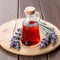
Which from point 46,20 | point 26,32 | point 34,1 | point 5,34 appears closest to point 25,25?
point 26,32

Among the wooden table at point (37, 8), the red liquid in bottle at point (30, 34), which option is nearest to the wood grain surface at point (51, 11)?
the wooden table at point (37, 8)

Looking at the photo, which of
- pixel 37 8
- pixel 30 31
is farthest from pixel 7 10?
pixel 30 31

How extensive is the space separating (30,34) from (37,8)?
16.1 inches

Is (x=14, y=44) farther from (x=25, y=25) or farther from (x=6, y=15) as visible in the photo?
(x=6, y=15)

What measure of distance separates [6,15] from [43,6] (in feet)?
0.87

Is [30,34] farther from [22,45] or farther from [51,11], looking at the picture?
[51,11]

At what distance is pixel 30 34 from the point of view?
2.68 feet

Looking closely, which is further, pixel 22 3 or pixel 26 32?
pixel 22 3

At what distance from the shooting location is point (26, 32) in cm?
82

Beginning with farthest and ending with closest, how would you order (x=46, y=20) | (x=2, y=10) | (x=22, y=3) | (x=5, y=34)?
(x=22, y=3) → (x=2, y=10) → (x=46, y=20) → (x=5, y=34)

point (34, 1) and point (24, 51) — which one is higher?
point (34, 1)

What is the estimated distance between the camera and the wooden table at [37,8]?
31.0 inches

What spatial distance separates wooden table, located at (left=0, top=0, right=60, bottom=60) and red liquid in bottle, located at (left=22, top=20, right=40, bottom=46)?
8cm

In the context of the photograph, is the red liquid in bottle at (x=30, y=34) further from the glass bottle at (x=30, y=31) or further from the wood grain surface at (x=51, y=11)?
the wood grain surface at (x=51, y=11)
